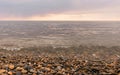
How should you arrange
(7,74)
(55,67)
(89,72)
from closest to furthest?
1. (7,74)
2. (89,72)
3. (55,67)

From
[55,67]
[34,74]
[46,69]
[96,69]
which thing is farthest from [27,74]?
[96,69]

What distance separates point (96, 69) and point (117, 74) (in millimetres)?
909

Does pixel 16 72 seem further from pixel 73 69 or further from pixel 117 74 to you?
pixel 117 74

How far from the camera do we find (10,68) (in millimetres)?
8383

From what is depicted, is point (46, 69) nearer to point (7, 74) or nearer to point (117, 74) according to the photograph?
point (7, 74)

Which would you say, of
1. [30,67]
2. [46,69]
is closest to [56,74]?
[46,69]

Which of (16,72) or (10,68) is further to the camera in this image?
(10,68)

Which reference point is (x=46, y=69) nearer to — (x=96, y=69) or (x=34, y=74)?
(x=34, y=74)

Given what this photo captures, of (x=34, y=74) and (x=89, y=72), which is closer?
(x=34, y=74)

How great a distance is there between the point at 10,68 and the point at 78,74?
2.34 m

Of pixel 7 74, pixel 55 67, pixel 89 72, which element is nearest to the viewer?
pixel 7 74

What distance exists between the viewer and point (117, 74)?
7867 millimetres

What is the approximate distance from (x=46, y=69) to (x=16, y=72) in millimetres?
1097

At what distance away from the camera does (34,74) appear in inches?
307
